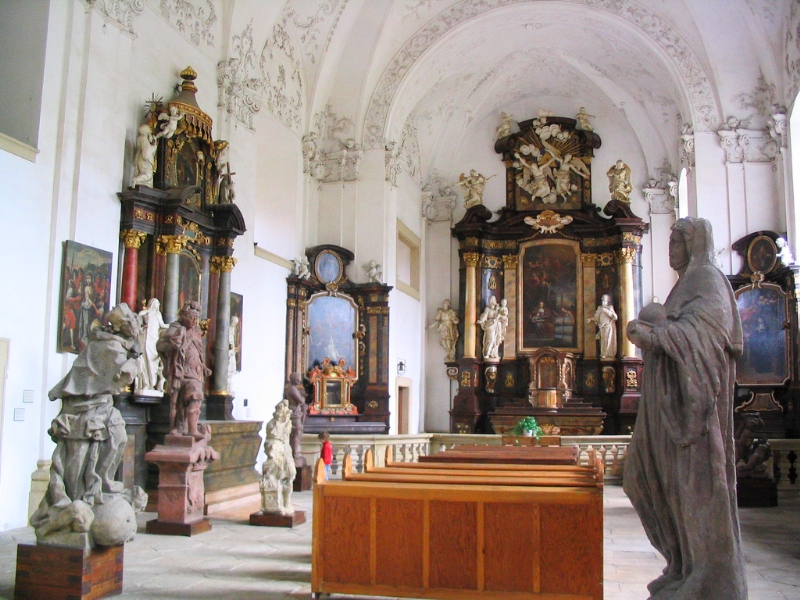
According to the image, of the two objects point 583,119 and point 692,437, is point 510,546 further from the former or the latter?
point 583,119

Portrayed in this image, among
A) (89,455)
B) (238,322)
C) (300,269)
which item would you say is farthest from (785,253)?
(89,455)

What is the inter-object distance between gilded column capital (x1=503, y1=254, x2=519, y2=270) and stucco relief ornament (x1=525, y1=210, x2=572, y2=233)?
3.11 feet

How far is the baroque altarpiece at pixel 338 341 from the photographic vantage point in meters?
16.3

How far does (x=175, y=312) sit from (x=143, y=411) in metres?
1.46

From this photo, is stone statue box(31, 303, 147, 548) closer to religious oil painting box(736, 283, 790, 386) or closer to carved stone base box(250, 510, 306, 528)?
carved stone base box(250, 510, 306, 528)

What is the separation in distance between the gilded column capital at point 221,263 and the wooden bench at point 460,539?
7518 millimetres

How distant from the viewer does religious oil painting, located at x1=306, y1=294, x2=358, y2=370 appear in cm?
1691

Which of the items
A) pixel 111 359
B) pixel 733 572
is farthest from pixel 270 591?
pixel 733 572

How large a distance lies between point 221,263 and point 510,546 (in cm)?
838

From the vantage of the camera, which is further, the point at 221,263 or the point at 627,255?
the point at 627,255

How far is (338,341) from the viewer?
17.2 meters

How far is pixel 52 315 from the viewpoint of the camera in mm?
Answer: 9188

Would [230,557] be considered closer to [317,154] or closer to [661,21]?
[317,154]

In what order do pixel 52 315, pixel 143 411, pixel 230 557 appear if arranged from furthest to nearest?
pixel 143 411 → pixel 52 315 → pixel 230 557
